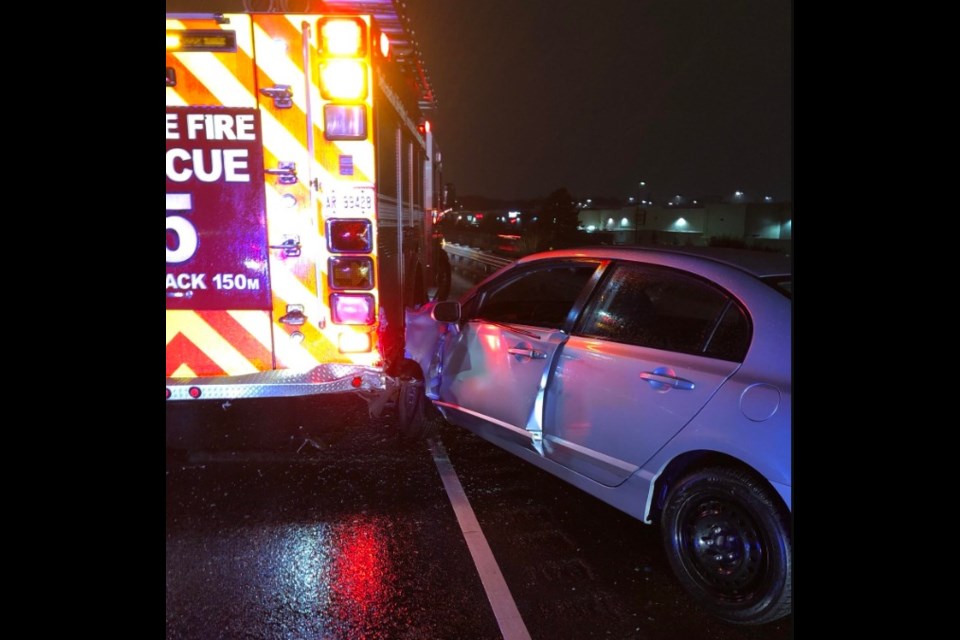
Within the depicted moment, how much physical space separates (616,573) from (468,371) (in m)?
1.74

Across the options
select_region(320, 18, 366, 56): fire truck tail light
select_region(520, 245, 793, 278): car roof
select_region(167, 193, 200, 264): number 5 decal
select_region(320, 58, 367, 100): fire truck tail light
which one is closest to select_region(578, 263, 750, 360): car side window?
select_region(520, 245, 793, 278): car roof

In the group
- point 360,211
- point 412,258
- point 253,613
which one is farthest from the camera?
point 412,258

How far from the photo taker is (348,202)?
13.6ft

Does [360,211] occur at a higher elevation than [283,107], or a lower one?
lower

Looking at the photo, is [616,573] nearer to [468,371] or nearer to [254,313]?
[468,371]

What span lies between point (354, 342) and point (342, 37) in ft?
6.46

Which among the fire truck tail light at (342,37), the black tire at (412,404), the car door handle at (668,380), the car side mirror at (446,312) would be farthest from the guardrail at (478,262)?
the car door handle at (668,380)

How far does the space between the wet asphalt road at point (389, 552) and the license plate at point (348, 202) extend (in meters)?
1.86

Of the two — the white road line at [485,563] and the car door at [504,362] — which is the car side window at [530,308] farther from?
the white road line at [485,563]

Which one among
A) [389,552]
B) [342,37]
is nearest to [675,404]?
[389,552]

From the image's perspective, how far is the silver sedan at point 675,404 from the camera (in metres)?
2.66
